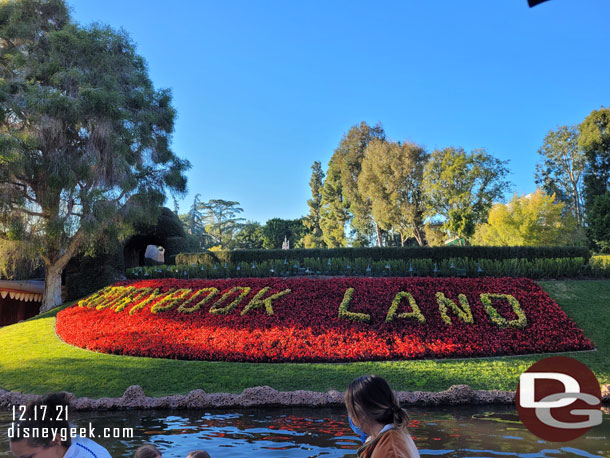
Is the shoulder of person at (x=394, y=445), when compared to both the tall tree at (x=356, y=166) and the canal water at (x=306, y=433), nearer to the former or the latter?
the canal water at (x=306, y=433)

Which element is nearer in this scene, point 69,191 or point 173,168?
point 69,191

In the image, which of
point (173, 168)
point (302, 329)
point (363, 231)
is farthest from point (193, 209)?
point (302, 329)

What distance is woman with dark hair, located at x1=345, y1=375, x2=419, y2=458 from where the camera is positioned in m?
A: 2.20

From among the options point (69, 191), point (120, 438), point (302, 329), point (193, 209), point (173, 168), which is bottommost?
point (120, 438)

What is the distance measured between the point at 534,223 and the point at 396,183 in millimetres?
10222

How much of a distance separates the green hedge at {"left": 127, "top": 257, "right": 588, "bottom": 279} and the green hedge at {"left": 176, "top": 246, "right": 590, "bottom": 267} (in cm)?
27

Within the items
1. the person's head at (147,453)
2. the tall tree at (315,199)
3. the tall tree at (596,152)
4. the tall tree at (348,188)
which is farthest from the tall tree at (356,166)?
the person's head at (147,453)

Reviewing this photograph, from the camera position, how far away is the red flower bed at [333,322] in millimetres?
11297

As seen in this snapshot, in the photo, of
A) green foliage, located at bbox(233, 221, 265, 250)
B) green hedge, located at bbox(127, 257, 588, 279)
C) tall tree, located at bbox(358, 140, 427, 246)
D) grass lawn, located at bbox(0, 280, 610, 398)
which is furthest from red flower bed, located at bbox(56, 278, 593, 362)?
green foliage, located at bbox(233, 221, 265, 250)

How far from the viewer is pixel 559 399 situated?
850 cm

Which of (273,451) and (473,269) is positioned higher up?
(473,269)

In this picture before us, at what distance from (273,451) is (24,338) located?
1252cm

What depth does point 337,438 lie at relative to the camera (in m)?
6.63

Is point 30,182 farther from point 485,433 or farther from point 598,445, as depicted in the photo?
point 598,445
